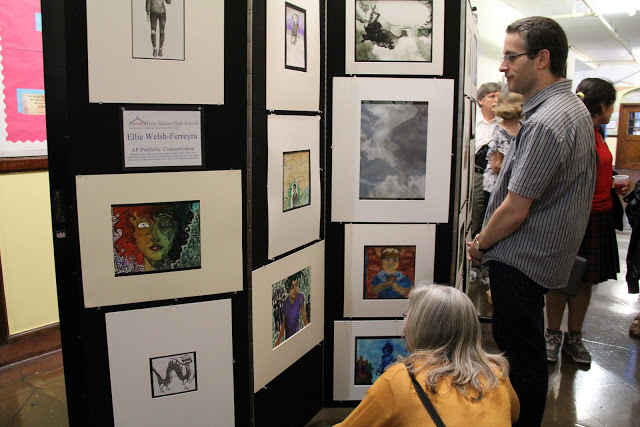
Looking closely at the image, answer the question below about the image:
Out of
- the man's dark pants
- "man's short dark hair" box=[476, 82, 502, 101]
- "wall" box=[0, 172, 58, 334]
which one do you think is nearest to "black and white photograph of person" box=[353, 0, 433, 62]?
the man's dark pants

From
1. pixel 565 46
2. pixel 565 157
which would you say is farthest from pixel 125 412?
pixel 565 46

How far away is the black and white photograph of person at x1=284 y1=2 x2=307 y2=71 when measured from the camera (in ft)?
6.72

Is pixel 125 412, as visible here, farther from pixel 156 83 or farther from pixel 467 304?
pixel 467 304

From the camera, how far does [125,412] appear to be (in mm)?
1879

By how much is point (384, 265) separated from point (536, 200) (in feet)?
2.58

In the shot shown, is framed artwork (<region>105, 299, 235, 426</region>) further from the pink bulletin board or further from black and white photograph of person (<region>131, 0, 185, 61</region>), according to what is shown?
the pink bulletin board

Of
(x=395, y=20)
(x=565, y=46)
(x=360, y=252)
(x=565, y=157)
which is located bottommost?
(x=360, y=252)

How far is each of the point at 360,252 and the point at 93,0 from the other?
56.4 inches

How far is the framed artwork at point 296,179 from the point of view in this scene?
7.01 ft

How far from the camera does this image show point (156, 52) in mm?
1744

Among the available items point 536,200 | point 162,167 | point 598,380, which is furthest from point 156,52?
point 598,380

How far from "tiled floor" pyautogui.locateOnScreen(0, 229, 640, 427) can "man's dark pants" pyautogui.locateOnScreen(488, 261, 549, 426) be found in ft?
2.54

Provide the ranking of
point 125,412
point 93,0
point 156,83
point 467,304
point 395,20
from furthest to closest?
point 395,20
point 125,412
point 156,83
point 93,0
point 467,304

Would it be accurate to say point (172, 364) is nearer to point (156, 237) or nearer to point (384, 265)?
point (156, 237)
